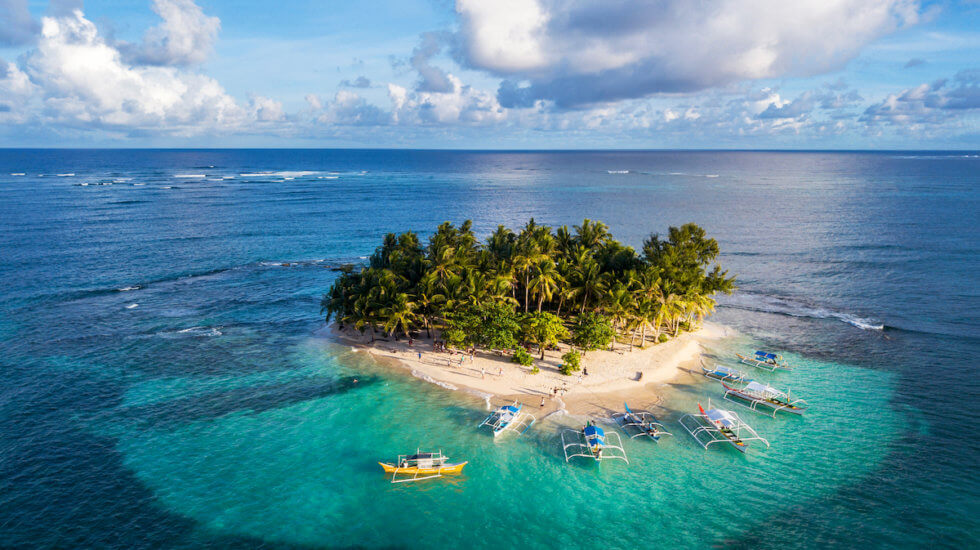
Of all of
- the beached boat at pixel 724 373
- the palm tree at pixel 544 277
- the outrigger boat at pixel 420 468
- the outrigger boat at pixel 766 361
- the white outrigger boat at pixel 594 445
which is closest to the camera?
the outrigger boat at pixel 420 468

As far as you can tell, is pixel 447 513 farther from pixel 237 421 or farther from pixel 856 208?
pixel 856 208

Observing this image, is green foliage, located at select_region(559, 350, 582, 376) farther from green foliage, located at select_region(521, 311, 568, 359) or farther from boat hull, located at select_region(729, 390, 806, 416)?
boat hull, located at select_region(729, 390, 806, 416)

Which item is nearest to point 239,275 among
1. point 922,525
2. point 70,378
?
point 70,378

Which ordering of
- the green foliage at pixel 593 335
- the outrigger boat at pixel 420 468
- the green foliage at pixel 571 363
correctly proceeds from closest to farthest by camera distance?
the outrigger boat at pixel 420 468
the green foliage at pixel 571 363
the green foliage at pixel 593 335

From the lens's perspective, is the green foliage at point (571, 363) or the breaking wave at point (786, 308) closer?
the green foliage at point (571, 363)

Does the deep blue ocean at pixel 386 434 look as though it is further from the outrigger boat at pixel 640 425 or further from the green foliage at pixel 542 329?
the green foliage at pixel 542 329

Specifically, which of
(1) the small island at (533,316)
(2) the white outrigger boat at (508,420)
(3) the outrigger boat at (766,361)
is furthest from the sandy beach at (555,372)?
(3) the outrigger boat at (766,361)
